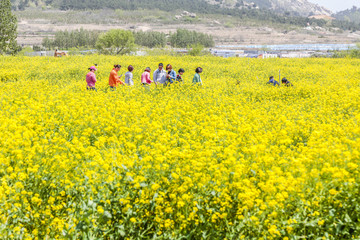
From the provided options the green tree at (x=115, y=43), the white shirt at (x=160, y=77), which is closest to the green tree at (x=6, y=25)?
the green tree at (x=115, y=43)

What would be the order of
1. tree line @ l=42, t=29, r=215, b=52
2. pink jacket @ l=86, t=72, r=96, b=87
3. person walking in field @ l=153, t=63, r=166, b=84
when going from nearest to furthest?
pink jacket @ l=86, t=72, r=96, b=87
person walking in field @ l=153, t=63, r=166, b=84
tree line @ l=42, t=29, r=215, b=52

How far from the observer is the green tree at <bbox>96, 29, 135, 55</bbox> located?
233 ft

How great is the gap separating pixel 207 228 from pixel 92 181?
1.52 meters

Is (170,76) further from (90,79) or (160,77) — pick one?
(90,79)

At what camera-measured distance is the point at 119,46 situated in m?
77.8

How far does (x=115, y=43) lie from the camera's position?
243ft

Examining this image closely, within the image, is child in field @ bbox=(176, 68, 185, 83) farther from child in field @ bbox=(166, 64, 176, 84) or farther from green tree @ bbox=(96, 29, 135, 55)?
green tree @ bbox=(96, 29, 135, 55)

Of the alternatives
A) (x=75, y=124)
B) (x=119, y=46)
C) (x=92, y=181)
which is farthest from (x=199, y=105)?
(x=119, y=46)

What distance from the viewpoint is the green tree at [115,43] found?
71125 millimetres

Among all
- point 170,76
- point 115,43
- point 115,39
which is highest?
point 115,39

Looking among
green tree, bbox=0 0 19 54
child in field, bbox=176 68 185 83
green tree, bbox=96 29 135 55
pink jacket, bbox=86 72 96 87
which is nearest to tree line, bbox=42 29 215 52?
green tree, bbox=96 29 135 55

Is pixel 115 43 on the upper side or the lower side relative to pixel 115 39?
lower

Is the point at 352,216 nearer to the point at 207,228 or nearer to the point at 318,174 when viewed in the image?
the point at 318,174

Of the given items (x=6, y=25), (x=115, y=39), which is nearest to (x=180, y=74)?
(x=6, y=25)
